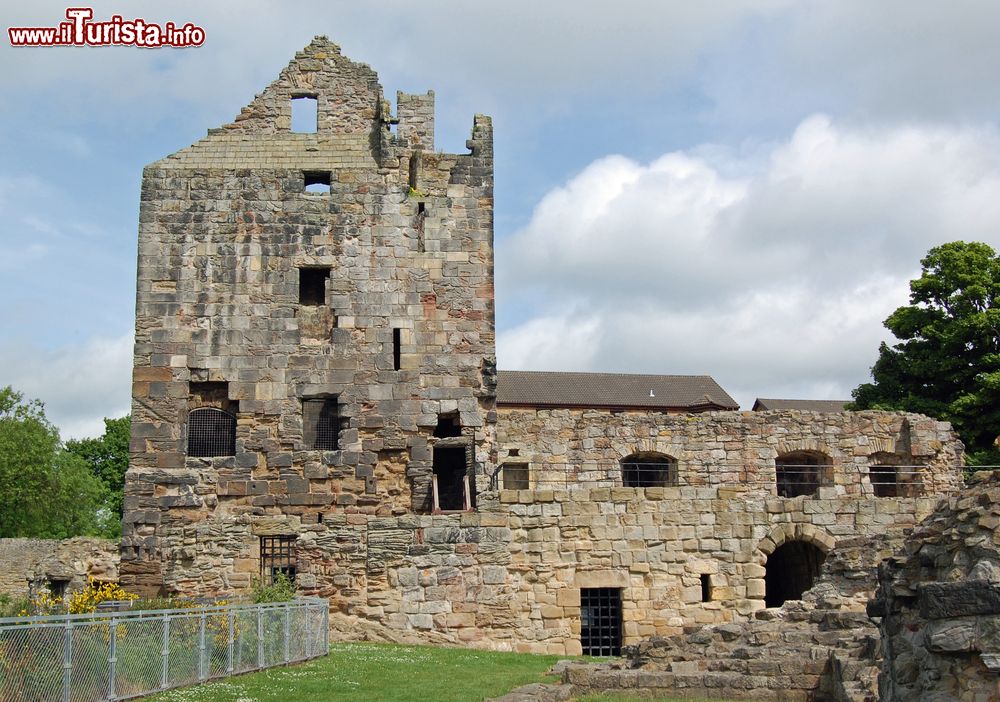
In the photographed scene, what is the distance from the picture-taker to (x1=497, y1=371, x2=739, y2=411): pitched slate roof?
51.4 m

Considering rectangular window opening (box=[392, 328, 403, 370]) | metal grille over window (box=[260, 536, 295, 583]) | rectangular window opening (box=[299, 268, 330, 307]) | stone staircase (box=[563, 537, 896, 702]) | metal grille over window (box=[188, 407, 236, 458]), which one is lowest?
stone staircase (box=[563, 537, 896, 702])

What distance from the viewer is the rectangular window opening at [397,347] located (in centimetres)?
2170

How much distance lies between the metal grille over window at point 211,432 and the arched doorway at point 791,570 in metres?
11.7

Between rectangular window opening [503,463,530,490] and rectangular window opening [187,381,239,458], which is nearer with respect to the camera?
rectangular window opening [187,381,239,458]

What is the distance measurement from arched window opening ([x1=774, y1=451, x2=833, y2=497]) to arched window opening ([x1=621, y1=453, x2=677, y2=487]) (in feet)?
8.34

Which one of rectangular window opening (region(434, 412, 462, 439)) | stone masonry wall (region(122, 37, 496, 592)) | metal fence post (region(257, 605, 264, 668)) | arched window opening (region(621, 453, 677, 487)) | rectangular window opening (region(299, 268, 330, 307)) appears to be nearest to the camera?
metal fence post (region(257, 605, 264, 668))

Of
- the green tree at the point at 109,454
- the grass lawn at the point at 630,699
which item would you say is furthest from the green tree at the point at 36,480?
the grass lawn at the point at 630,699

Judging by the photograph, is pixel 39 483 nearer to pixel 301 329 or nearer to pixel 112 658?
pixel 301 329

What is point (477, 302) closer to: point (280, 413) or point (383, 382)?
point (383, 382)

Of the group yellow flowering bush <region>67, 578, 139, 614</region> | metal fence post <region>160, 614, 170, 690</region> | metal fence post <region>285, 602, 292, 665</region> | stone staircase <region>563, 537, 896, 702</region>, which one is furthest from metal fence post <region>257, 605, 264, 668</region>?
stone staircase <region>563, 537, 896, 702</region>

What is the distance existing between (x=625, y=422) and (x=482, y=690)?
11.4 m

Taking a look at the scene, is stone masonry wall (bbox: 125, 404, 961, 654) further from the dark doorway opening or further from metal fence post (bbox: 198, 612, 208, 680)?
metal fence post (bbox: 198, 612, 208, 680)

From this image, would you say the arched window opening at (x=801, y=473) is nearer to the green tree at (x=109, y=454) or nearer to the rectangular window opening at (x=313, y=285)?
the rectangular window opening at (x=313, y=285)

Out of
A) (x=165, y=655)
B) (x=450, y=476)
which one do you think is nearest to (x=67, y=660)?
(x=165, y=655)
